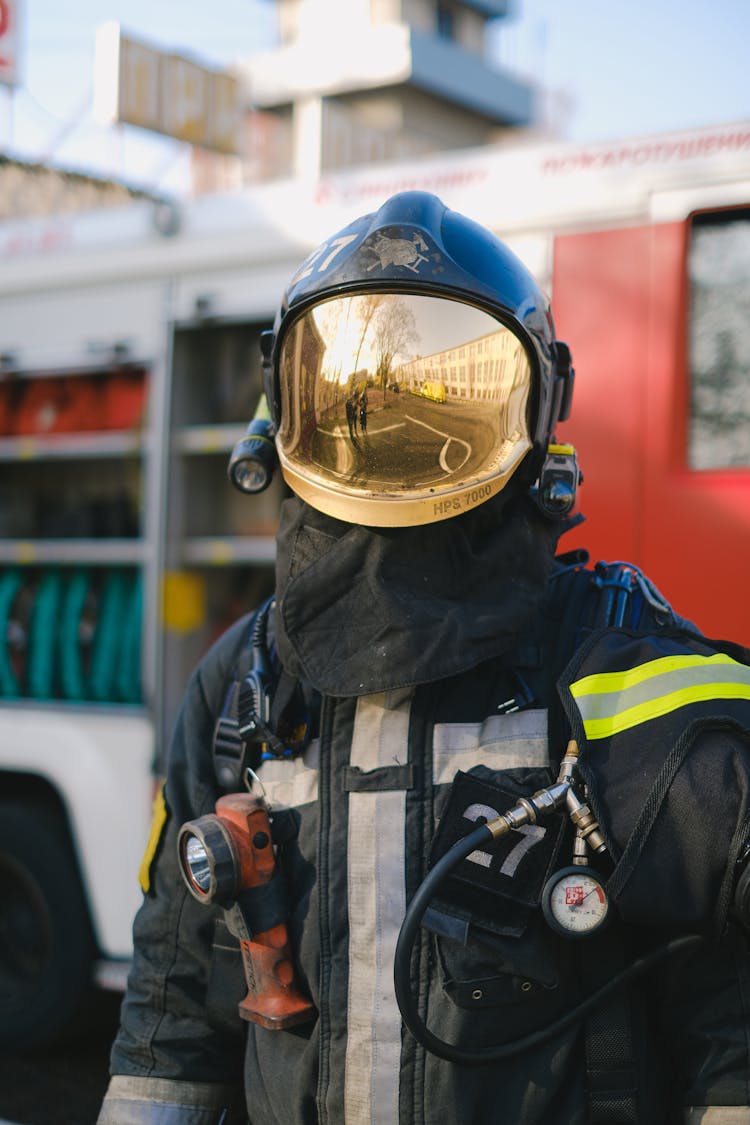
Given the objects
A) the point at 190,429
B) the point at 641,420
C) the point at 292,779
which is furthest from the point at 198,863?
the point at 190,429

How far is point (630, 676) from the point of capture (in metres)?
1.31

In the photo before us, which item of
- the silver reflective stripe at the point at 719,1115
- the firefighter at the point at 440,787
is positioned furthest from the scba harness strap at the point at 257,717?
the silver reflective stripe at the point at 719,1115

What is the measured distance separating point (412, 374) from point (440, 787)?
0.51m

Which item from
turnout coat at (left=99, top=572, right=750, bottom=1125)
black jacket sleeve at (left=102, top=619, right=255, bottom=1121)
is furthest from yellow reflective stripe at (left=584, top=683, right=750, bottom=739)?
black jacket sleeve at (left=102, top=619, right=255, bottom=1121)

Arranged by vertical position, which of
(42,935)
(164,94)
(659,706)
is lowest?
(42,935)

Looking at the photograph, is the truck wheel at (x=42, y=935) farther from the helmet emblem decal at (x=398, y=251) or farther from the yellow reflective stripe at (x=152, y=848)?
the helmet emblem decal at (x=398, y=251)

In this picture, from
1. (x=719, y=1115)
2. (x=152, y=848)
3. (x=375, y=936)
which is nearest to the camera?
(x=719, y=1115)

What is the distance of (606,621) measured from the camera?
145cm

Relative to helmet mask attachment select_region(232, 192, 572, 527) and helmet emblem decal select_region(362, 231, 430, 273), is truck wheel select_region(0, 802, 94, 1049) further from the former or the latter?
helmet emblem decal select_region(362, 231, 430, 273)

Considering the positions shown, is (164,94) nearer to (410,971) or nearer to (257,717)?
(257,717)

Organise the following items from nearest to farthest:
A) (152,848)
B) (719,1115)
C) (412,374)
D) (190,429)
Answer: (719,1115) < (412,374) < (152,848) < (190,429)

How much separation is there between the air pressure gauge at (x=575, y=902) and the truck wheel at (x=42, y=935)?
2.80 metres

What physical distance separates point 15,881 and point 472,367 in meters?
3.09

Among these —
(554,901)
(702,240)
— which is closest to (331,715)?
(554,901)
